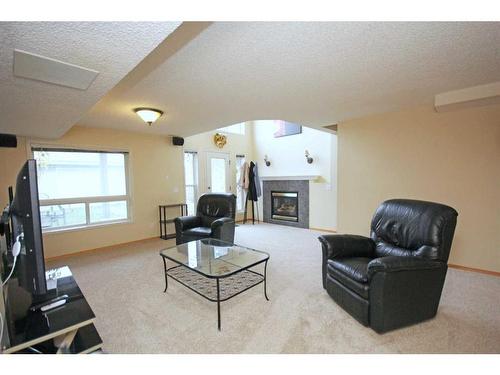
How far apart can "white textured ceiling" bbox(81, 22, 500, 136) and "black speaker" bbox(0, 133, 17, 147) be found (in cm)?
110

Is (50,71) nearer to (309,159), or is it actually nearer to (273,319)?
(273,319)

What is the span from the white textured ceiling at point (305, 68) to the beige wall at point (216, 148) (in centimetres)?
219

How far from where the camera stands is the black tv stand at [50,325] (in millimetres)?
1096

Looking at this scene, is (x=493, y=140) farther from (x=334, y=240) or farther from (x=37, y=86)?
(x=37, y=86)

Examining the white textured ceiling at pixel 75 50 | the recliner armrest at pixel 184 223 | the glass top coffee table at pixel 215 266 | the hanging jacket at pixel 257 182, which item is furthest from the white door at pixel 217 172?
the white textured ceiling at pixel 75 50

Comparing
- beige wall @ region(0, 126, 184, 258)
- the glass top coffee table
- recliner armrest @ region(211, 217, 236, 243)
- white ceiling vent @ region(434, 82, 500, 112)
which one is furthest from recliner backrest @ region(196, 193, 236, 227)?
white ceiling vent @ region(434, 82, 500, 112)

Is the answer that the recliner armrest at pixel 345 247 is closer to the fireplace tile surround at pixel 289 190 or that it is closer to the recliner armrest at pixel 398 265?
the recliner armrest at pixel 398 265

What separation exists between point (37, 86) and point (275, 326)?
2.40 m

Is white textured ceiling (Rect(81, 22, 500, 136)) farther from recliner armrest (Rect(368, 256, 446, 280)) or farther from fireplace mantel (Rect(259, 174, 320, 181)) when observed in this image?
fireplace mantel (Rect(259, 174, 320, 181))

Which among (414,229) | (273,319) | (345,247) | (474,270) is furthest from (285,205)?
(273,319)

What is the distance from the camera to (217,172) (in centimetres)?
595

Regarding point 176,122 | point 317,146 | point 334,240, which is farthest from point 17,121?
point 317,146

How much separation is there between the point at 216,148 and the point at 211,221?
247cm
